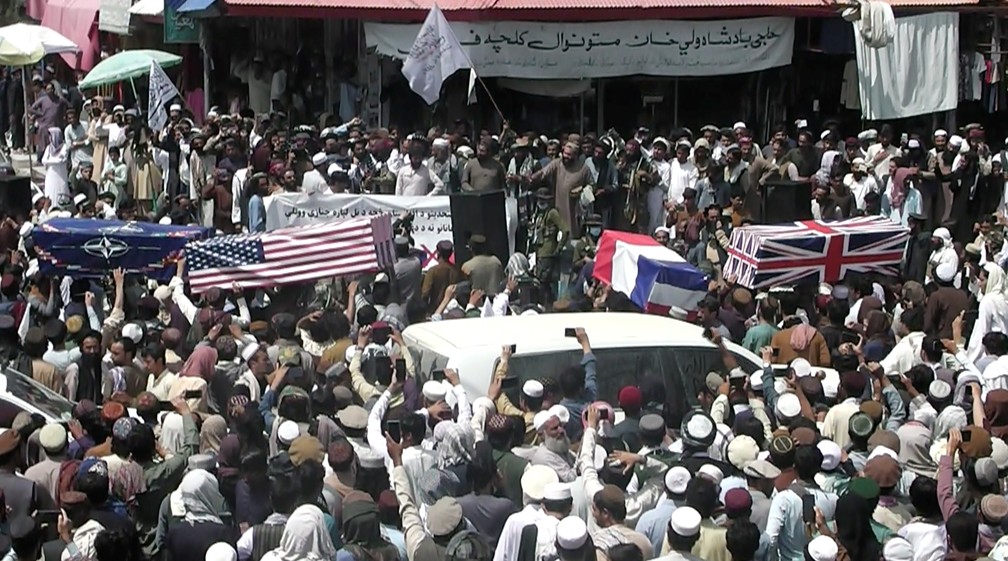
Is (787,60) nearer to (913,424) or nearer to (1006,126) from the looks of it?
(1006,126)

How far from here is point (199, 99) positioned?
23453 mm

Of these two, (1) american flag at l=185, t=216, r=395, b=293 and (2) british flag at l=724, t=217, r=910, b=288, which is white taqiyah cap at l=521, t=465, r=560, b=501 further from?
(2) british flag at l=724, t=217, r=910, b=288

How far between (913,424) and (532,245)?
7041 mm

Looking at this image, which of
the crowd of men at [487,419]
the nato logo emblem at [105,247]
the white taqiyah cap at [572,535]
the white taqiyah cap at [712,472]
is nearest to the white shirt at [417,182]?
the crowd of men at [487,419]

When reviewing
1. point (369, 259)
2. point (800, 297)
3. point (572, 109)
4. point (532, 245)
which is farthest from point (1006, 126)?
point (369, 259)

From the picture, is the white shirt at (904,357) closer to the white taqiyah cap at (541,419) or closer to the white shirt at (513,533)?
the white taqiyah cap at (541,419)

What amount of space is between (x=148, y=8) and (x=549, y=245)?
1282 centimetres

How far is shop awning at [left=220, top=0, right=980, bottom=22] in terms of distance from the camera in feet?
66.0

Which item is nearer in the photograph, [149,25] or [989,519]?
[989,519]

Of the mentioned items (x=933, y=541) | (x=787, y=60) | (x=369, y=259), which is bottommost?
(x=933, y=541)

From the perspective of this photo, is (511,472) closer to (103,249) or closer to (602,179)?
(103,249)

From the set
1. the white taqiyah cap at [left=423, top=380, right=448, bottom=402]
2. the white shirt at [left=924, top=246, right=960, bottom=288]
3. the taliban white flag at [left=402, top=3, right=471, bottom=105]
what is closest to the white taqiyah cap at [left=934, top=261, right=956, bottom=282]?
the white shirt at [left=924, top=246, right=960, bottom=288]

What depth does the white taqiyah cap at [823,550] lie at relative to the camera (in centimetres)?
604

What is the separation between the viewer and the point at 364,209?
1389 cm
